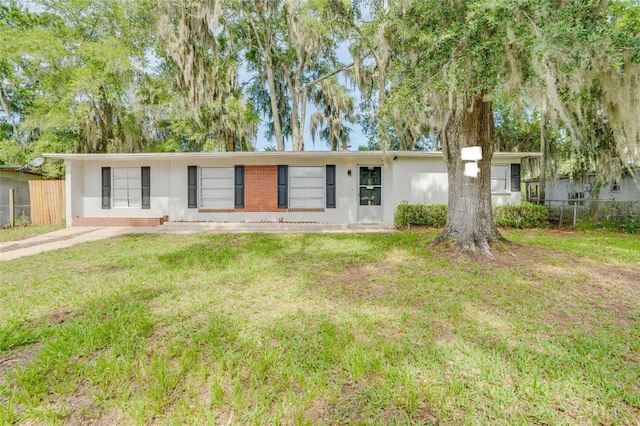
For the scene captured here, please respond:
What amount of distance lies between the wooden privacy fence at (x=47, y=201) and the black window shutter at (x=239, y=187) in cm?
629

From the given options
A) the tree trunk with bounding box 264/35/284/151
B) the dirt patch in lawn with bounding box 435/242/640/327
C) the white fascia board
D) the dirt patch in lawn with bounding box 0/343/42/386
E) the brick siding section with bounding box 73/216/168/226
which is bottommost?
the dirt patch in lawn with bounding box 0/343/42/386

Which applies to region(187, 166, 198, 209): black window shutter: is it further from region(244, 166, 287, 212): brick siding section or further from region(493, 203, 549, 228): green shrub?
region(493, 203, 549, 228): green shrub

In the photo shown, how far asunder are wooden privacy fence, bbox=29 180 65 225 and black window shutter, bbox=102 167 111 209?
1.68 metres

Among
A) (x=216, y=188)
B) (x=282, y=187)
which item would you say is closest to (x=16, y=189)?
(x=216, y=188)

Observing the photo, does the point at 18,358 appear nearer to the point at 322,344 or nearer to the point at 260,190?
the point at 322,344

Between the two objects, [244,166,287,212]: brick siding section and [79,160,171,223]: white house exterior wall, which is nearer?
[244,166,287,212]: brick siding section

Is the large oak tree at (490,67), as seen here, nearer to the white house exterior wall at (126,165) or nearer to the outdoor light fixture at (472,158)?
the outdoor light fixture at (472,158)

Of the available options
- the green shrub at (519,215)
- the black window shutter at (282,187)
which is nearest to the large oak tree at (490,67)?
the green shrub at (519,215)

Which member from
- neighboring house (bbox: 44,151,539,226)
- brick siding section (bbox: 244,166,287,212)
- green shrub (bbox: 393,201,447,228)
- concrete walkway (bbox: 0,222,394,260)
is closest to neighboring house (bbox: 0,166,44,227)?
neighboring house (bbox: 44,151,539,226)

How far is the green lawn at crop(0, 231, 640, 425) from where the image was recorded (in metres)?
1.63

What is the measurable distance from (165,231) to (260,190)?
3140 mm

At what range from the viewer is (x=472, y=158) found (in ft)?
15.5

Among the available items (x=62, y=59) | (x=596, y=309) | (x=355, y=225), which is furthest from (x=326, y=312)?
(x=62, y=59)

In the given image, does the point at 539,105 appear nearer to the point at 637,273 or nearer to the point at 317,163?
the point at 637,273
